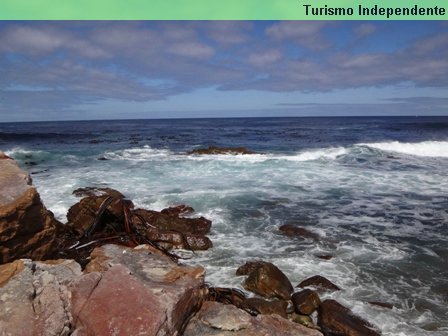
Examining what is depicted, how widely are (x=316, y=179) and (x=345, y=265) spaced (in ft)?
34.9

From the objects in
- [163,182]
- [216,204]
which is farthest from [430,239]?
[163,182]

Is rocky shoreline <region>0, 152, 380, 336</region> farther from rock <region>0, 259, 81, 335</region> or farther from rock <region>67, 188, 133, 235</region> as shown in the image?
rock <region>67, 188, 133, 235</region>

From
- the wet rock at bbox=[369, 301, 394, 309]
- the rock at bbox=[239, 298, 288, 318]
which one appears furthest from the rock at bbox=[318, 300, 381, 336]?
the wet rock at bbox=[369, 301, 394, 309]

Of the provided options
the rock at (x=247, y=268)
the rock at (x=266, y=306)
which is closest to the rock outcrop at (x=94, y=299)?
the rock at (x=266, y=306)

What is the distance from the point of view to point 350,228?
37.1 ft

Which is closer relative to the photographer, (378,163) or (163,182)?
(163,182)

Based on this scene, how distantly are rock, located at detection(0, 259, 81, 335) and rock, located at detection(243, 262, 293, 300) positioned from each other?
406cm

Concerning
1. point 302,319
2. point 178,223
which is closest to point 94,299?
point 302,319

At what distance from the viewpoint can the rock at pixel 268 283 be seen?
7.06 metres

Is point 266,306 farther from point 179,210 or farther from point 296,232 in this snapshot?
point 179,210

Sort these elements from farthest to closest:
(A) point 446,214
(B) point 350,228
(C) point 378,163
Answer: (C) point 378,163 < (A) point 446,214 < (B) point 350,228

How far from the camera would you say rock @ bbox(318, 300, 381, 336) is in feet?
19.3

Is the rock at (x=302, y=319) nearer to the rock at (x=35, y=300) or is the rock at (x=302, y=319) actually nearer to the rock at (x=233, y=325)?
the rock at (x=233, y=325)

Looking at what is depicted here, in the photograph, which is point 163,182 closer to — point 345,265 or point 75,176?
point 75,176
